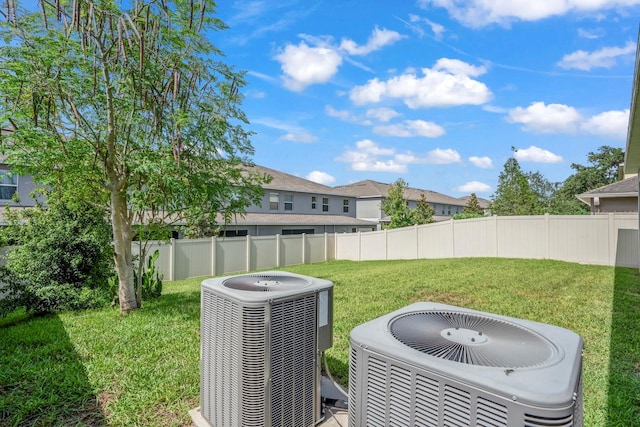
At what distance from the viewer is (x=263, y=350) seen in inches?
78.0

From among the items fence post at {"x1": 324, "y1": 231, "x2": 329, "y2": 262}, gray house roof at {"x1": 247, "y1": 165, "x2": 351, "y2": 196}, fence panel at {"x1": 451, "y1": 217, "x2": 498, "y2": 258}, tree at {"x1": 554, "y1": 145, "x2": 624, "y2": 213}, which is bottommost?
fence post at {"x1": 324, "y1": 231, "x2": 329, "y2": 262}

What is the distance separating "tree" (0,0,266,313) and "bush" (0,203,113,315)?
70cm

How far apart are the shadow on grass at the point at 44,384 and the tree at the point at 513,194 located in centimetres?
2462

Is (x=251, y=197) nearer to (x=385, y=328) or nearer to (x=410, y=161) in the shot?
(x=385, y=328)

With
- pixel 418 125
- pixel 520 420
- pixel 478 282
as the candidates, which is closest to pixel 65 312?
pixel 520 420

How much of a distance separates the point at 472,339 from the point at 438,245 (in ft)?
A: 45.8

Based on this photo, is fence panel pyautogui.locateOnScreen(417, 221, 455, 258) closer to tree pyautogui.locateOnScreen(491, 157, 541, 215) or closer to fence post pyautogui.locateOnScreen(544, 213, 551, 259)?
fence post pyautogui.locateOnScreen(544, 213, 551, 259)

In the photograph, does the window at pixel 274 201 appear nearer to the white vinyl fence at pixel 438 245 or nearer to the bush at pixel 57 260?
the white vinyl fence at pixel 438 245

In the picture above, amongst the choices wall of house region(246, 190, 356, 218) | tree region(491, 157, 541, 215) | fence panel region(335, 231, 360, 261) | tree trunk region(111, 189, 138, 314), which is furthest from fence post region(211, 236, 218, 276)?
tree region(491, 157, 541, 215)

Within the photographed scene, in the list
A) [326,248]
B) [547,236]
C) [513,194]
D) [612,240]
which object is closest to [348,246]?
[326,248]

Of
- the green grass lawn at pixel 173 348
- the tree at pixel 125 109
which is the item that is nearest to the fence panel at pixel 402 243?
the green grass lawn at pixel 173 348

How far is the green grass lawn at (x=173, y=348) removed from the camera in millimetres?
2781

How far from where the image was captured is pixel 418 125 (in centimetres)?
2831

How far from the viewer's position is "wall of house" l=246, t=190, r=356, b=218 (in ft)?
61.3
